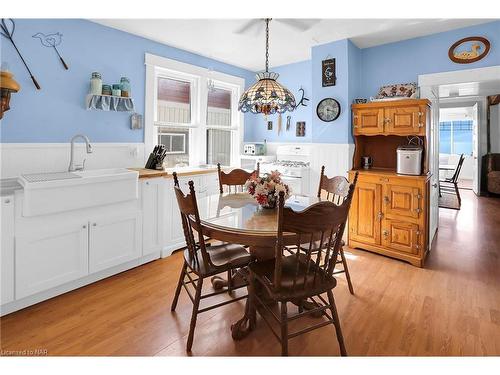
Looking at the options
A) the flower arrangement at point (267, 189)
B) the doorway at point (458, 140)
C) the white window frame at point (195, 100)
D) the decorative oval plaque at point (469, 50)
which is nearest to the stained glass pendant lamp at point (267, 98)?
the flower arrangement at point (267, 189)

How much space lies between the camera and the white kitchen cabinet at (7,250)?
220 centimetres

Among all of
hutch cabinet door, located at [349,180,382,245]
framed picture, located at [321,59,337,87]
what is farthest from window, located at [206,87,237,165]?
hutch cabinet door, located at [349,180,382,245]

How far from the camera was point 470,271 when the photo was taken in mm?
3062

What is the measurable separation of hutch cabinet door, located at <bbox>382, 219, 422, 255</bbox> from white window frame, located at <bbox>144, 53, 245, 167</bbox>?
2.59m

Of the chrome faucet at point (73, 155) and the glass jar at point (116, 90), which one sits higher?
the glass jar at point (116, 90)

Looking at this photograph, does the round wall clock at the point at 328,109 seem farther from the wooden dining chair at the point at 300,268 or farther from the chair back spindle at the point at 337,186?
the wooden dining chair at the point at 300,268

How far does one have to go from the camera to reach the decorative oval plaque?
3.20 metres

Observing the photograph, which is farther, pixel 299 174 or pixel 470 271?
pixel 299 174

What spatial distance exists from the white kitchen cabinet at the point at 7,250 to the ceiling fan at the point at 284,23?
8.65ft

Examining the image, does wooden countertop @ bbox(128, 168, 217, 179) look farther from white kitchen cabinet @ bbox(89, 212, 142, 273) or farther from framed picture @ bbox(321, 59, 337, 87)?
framed picture @ bbox(321, 59, 337, 87)

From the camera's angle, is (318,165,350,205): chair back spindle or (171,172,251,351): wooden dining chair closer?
(171,172,251,351): wooden dining chair
